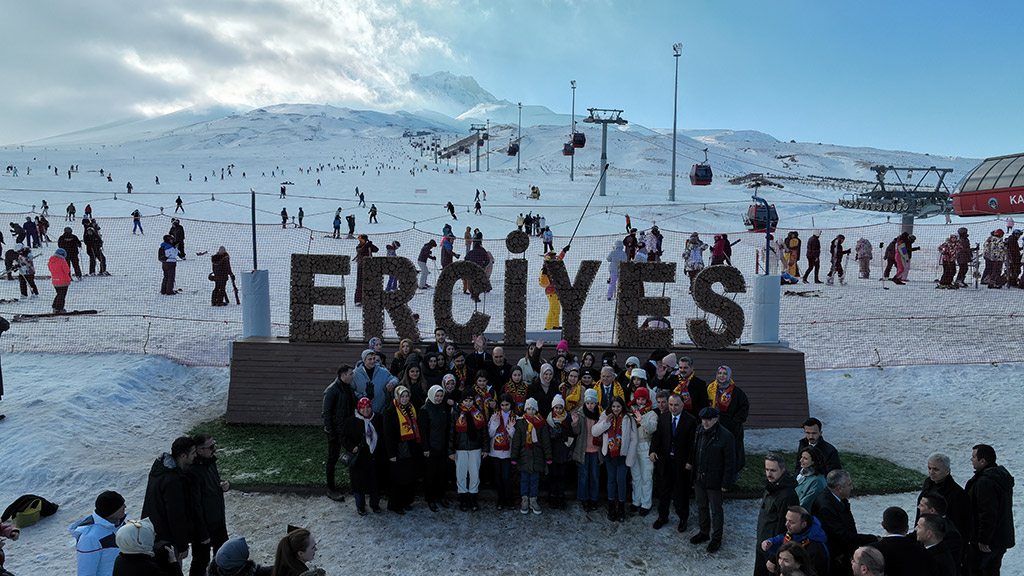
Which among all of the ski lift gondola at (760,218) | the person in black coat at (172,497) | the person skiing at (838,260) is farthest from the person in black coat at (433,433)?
the ski lift gondola at (760,218)

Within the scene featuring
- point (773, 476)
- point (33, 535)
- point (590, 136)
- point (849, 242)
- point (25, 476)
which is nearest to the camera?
point (773, 476)

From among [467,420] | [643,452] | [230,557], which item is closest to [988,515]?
[643,452]

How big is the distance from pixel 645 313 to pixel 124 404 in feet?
28.2

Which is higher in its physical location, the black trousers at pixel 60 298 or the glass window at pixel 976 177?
the glass window at pixel 976 177

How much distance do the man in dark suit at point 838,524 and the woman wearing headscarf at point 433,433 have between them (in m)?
3.97

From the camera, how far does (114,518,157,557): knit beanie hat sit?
414 cm

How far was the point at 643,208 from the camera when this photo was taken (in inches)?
1618

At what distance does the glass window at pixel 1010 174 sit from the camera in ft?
46.1

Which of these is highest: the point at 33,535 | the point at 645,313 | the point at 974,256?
the point at 974,256

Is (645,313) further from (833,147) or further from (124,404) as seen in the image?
(833,147)

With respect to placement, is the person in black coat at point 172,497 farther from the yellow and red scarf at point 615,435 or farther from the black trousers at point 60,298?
the black trousers at point 60,298

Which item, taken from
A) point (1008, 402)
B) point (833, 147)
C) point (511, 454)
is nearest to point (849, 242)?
point (1008, 402)

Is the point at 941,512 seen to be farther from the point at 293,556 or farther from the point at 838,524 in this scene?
the point at 293,556

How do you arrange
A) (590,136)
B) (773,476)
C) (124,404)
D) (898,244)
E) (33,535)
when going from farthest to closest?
(590,136) < (898,244) < (124,404) < (33,535) < (773,476)
